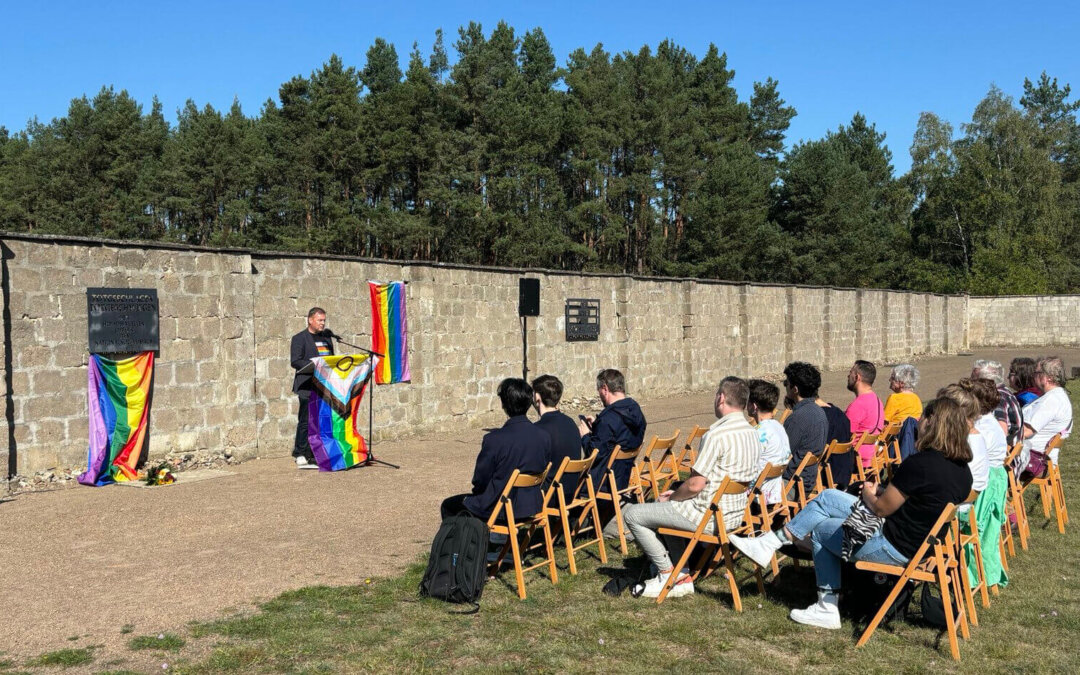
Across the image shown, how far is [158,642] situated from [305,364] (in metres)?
5.75

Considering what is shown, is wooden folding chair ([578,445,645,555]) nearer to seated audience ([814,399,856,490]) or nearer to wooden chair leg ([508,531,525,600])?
wooden chair leg ([508,531,525,600])

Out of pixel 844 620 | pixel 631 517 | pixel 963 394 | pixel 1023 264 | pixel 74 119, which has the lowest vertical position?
pixel 844 620

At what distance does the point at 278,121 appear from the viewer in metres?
39.2

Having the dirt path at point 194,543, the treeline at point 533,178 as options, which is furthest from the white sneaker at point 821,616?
the treeline at point 533,178

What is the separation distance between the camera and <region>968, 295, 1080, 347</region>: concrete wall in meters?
36.5

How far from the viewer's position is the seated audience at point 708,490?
16.4ft

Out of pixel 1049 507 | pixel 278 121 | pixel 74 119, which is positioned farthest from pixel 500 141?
pixel 1049 507

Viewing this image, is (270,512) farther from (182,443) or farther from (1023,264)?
(1023,264)

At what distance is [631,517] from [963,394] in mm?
1837

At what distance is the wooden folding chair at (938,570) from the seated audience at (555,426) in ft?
6.07

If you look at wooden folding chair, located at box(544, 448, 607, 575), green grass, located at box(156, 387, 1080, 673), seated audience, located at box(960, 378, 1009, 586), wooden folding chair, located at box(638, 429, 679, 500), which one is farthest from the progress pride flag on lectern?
seated audience, located at box(960, 378, 1009, 586)

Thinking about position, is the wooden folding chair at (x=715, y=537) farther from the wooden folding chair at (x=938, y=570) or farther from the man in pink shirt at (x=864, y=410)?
the man in pink shirt at (x=864, y=410)

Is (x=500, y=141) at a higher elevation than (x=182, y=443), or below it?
higher

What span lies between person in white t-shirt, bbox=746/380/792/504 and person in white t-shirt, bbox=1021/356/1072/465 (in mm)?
2002
